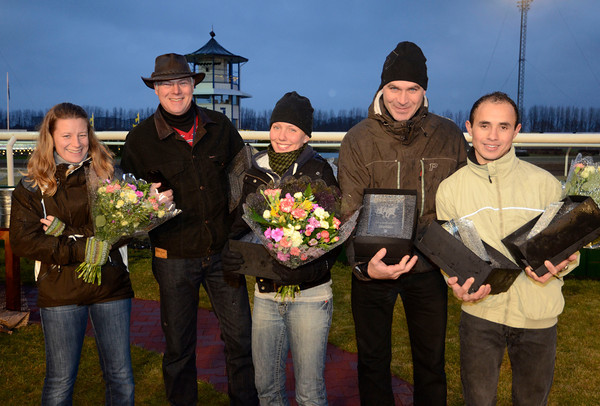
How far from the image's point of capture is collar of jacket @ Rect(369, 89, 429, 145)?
2910 mm

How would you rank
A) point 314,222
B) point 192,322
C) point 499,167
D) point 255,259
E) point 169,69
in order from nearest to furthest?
point 314,222
point 499,167
point 255,259
point 169,69
point 192,322

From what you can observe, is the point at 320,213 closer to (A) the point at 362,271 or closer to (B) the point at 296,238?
(B) the point at 296,238

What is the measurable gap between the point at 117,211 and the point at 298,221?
1.07 meters

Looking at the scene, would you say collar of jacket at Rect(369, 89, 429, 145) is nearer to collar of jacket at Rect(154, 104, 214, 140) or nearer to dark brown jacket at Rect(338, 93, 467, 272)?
dark brown jacket at Rect(338, 93, 467, 272)

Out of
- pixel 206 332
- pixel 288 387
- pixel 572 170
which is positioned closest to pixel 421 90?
pixel 572 170

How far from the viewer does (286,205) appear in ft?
8.45

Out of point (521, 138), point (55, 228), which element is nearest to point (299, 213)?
point (55, 228)

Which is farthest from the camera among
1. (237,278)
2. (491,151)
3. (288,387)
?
(288,387)

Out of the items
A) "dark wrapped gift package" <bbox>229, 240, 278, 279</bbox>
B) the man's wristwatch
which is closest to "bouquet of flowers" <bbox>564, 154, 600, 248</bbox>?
the man's wristwatch

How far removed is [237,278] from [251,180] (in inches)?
27.7

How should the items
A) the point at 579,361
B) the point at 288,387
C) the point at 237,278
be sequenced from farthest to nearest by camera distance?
the point at 579,361 → the point at 288,387 → the point at 237,278

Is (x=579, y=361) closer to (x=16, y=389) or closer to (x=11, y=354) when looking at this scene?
(x=16, y=389)

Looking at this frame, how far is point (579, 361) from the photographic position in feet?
15.3

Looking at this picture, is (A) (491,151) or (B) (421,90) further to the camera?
(B) (421,90)
